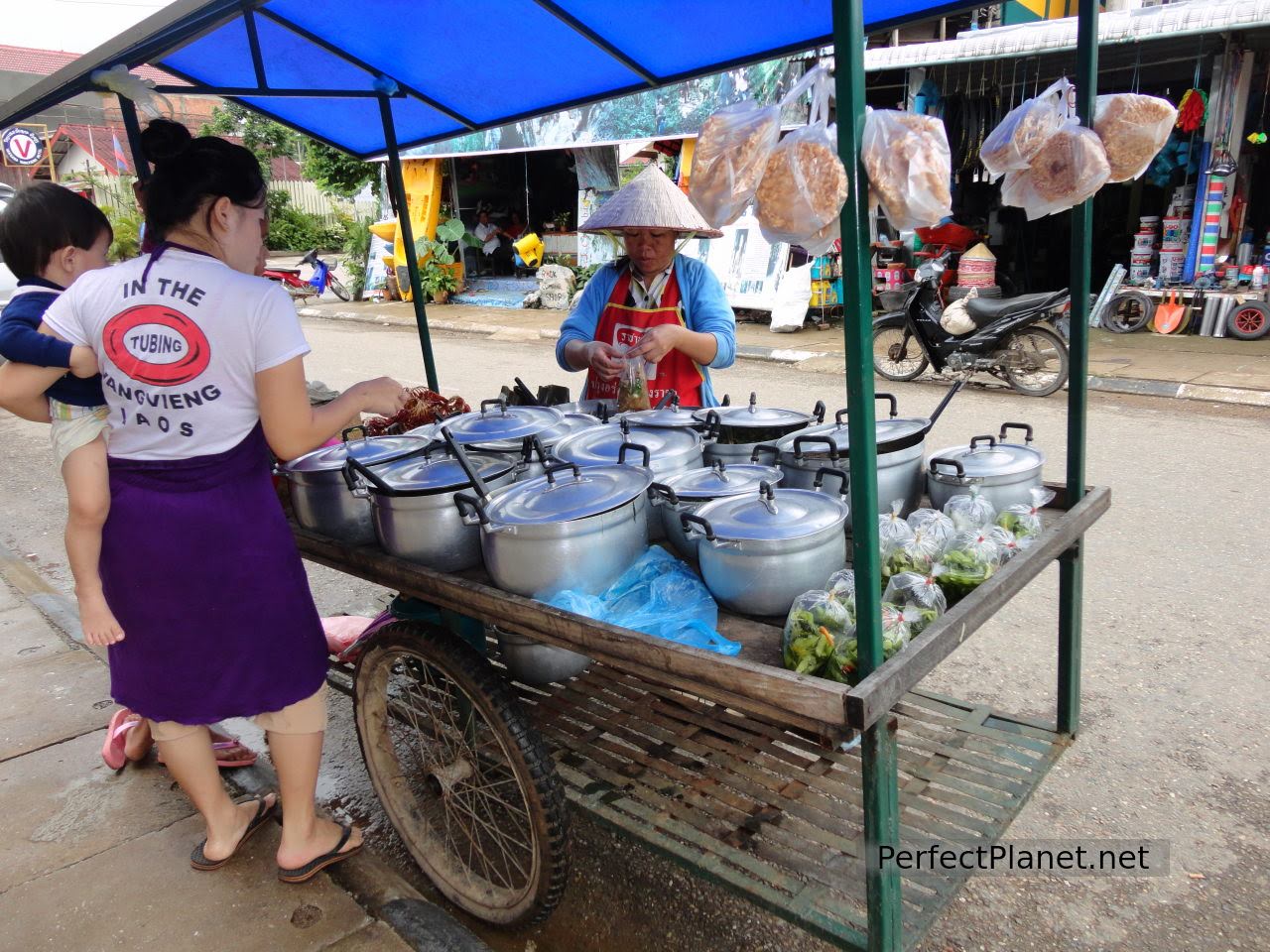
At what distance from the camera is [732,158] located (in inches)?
59.6

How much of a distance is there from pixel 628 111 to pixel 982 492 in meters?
10.6

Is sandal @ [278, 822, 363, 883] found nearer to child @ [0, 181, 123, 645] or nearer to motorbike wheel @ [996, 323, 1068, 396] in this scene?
child @ [0, 181, 123, 645]

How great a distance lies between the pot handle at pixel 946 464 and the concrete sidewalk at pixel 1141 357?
578 centimetres

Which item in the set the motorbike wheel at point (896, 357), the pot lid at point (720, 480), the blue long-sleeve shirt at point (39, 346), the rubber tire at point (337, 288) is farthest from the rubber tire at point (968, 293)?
the rubber tire at point (337, 288)

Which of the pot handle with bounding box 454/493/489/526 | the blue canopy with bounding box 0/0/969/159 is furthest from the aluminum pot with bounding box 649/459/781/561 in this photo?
the blue canopy with bounding box 0/0/969/159

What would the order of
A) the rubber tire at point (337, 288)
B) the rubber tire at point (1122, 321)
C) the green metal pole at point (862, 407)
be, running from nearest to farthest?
the green metal pole at point (862, 407), the rubber tire at point (1122, 321), the rubber tire at point (337, 288)

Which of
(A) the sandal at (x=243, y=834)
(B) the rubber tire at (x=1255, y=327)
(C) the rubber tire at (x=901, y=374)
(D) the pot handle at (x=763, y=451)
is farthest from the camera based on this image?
(B) the rubber tire at (x=1255, y=327)

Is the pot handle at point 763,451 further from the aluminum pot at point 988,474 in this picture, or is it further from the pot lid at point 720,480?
the aluminum pot at point 988,474

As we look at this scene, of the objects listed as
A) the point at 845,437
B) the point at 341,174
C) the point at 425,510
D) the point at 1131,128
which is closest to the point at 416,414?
the point at 425,510

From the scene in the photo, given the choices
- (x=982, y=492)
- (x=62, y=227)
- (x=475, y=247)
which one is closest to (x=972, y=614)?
(x=982, y=492)

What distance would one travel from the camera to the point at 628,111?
1137cm

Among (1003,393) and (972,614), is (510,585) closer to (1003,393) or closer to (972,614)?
(972,614)

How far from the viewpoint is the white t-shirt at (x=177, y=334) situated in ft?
5.54

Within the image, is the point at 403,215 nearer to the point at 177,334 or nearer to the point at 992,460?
the point at 177,334
